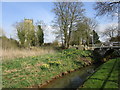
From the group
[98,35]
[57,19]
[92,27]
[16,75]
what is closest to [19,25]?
[57,19]

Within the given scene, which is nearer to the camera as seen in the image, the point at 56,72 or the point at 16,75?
the point at 16,75

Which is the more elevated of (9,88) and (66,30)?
(66,30)

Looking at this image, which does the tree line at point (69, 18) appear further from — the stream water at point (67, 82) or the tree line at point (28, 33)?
the stream water at point (67, 82)

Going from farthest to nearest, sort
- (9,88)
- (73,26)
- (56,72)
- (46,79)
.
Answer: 1. (73,26)
2. (56,72)
3. (46,79)
4. (9,88)

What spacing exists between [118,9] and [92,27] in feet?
67.5

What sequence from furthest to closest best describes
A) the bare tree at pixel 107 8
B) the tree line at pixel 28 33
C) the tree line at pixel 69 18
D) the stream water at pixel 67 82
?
the tree line at pixel 28 33 → the tree line at pixel 69 18 → the bare tree at pixel 107 8 → the stream water at pixel 67 82

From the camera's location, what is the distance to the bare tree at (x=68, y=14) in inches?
718

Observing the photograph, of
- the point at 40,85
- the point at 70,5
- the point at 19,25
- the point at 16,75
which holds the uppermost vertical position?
the point at 70,5

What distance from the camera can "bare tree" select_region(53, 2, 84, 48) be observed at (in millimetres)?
18234


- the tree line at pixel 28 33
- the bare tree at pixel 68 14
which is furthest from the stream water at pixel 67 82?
the tree line at pixel 28 33

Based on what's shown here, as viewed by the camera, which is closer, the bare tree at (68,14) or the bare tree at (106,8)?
the bare tree at (106,8)

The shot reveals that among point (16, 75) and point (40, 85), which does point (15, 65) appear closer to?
point (16, 75)

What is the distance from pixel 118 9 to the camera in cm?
885

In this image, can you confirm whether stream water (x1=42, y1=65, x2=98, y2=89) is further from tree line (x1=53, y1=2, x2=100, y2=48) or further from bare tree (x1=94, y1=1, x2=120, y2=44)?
tree line (x1=53, y1=2, x2=100, y2=48)
